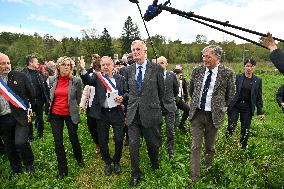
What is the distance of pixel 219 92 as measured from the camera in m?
6.11

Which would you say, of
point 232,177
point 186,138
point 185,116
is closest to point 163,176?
point 232,177

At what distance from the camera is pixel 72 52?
61.2 meters

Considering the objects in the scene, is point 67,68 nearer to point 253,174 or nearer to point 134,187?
point 134,187

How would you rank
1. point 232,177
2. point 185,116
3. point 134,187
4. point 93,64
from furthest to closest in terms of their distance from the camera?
point 185,116, point 93,64, point 134,187, point 232,177

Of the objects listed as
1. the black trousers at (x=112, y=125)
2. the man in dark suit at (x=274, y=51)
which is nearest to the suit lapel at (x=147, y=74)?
the black trousers at (x=112, y=125)

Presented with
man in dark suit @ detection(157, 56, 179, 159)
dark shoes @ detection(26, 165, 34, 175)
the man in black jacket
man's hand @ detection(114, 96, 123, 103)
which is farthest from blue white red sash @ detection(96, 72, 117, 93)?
the man in black jacket

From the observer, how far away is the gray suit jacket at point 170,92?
8339mm

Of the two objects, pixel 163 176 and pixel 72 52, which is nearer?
pixel 163 176

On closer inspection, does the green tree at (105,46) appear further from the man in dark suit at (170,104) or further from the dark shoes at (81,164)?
the dark shoes at (81,164)

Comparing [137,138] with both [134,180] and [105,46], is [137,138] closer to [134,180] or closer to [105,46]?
[134,180]

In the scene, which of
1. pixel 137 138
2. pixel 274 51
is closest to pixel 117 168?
pixel 137 138

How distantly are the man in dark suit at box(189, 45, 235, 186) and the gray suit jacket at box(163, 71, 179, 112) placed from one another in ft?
6.57

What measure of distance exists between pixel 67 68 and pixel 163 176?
2.67 meters

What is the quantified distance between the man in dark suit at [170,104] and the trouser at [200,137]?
147cm
